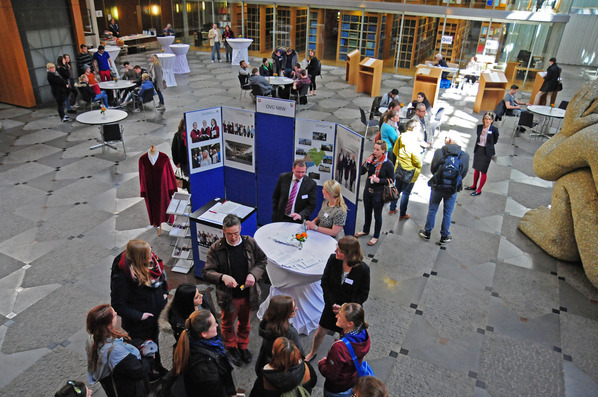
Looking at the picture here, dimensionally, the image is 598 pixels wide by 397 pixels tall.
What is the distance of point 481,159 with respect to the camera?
770 cm

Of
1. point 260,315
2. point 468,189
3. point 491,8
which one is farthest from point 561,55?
point 260,315

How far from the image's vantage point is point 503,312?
519 cm

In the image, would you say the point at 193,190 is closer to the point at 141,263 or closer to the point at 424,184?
the point at 141,263

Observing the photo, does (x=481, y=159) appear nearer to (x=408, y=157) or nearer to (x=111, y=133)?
(x=408, y=157)

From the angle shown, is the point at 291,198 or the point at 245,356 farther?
the point at 291,198

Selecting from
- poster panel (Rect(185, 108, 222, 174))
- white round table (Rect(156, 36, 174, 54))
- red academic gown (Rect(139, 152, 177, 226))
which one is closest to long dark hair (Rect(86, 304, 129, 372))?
red academic gown (Rect(139, 152, 177, 226))

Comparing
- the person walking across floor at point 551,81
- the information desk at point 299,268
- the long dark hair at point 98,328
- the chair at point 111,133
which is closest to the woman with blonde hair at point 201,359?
the long dark hair at point 98,328

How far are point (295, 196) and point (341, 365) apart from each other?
8.26ft

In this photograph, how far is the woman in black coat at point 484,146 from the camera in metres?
7.45

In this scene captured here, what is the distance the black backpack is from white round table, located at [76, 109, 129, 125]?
681 cm

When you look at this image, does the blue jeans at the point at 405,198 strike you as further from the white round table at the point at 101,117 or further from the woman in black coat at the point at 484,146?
the white round table at the point at 101,117

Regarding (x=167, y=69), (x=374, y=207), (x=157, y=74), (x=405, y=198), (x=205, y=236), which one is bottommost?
(x=405, y=198)

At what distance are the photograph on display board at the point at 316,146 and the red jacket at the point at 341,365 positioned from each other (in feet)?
10.6

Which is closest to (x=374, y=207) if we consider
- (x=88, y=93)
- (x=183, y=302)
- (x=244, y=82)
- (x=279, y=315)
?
(x=279, y=315)
